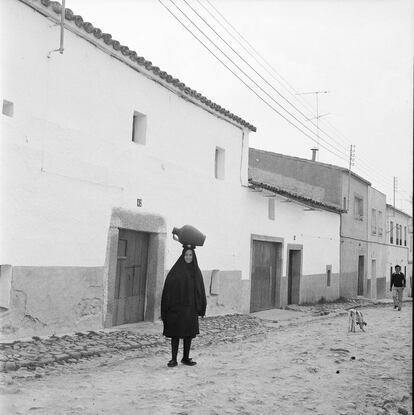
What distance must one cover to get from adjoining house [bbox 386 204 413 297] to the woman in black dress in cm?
2705

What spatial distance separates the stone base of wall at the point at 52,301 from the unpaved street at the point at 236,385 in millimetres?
1382

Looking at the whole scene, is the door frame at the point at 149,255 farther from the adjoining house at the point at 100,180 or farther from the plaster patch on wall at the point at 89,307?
the plaster patch on wall at the point at 89,307

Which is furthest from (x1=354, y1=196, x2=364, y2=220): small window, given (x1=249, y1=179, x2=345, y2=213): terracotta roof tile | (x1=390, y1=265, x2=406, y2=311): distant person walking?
(x1=390, y1=265, x2=406, y2=311): distant person walking

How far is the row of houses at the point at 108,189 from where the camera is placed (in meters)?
7.14

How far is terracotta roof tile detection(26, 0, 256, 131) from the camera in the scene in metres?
7.58

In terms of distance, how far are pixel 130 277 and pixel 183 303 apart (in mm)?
3365

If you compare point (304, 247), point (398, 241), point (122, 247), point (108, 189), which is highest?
point (398, 241)

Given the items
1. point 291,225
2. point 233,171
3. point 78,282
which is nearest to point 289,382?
point 78,282

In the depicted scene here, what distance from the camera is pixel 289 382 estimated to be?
19.2 feet

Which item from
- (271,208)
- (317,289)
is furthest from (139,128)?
(317,289)

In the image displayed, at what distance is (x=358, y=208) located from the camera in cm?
2577

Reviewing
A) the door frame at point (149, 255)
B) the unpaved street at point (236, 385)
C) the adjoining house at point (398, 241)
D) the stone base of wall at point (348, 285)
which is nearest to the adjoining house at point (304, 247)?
the stone base of wall at point (348, 285)

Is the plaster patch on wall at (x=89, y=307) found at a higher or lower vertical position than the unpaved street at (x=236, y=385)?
higher

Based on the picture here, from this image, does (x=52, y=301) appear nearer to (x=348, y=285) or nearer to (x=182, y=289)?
(x=182, y=289)
